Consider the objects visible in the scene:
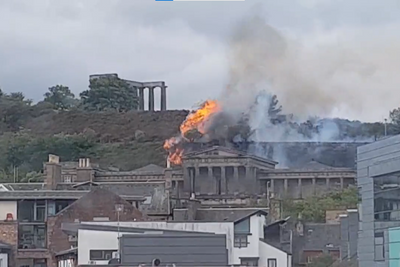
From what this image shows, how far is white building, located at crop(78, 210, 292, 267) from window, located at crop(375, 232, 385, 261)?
421 inches

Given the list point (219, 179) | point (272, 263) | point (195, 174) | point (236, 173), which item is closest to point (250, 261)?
point (272, 263)

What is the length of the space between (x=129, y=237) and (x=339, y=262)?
2017 centimetres

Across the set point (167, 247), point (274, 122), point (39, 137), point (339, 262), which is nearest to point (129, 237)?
point (167, 247)

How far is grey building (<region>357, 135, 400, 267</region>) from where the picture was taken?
6719cm

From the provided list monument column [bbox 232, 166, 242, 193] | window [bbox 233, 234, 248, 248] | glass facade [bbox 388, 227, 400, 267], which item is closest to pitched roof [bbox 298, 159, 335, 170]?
monument column [bbox 232, 166, 242, 193]

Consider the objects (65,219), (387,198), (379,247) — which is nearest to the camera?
(387,198)

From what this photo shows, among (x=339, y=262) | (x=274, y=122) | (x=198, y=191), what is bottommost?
(x=339, y=262)

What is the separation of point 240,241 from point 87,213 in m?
12.9

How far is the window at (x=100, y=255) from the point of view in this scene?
75.2 m

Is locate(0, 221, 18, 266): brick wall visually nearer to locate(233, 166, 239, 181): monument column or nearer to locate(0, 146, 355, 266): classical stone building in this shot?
locate(0, 146, 355, 266): classical stone building

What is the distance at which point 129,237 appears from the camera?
6706 cm

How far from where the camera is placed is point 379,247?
6931 cm

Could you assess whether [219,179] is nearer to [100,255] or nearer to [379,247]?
[100,255]

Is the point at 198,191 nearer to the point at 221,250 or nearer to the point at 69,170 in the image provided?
the point at 69,170
